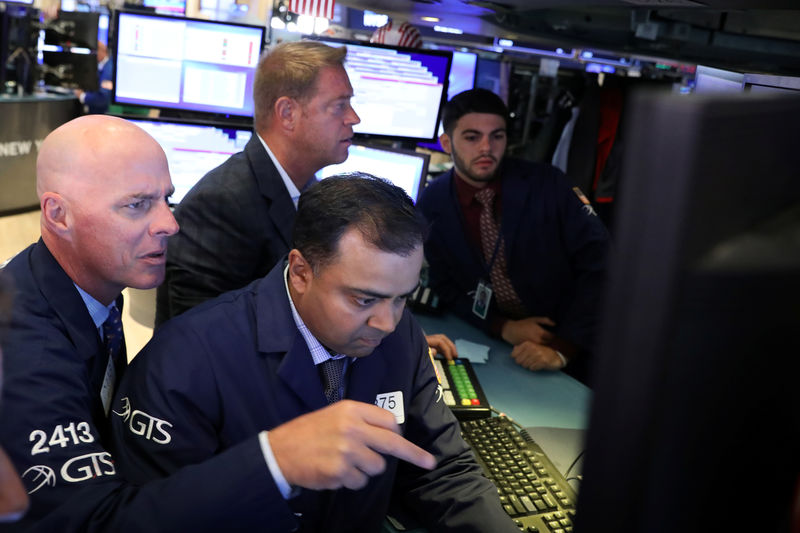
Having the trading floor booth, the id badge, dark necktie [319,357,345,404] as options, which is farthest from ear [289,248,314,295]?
the trading floor booth

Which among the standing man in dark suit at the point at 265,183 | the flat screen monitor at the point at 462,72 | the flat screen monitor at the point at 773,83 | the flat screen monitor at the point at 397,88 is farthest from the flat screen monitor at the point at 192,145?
the flat screen monitor at the point at 462,72

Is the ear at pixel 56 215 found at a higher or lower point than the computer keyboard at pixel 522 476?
higher

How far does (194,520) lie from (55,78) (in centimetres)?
735

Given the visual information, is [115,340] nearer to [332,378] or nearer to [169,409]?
[169,409]

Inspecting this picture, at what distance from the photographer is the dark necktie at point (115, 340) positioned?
4.71ft

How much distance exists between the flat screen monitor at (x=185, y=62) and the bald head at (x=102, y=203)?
1.73 m

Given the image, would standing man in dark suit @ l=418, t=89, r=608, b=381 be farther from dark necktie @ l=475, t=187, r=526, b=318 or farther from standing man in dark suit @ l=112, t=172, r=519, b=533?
standing man in dark suit @ l=112, t=172, r=519, b=533

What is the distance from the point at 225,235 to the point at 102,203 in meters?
0.69

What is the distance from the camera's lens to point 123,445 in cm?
126

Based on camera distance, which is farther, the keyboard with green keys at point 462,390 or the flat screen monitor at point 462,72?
the flat screen monitor at point 462,72

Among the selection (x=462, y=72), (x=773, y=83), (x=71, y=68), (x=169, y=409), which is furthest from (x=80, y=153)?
(x=71, y=68)

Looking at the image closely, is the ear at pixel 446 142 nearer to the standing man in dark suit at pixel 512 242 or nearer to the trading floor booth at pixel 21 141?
the standing man in dark suit at pixel 512 242

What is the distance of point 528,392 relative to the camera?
215 centimetres

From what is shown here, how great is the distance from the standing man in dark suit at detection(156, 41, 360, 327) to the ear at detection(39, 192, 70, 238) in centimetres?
68
